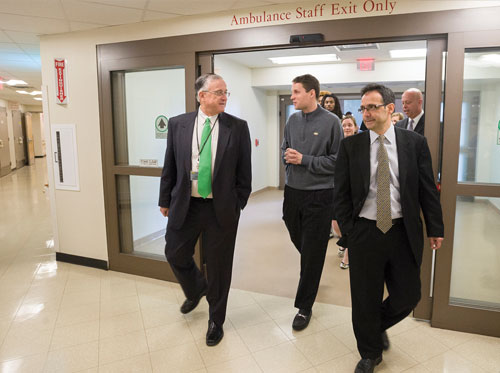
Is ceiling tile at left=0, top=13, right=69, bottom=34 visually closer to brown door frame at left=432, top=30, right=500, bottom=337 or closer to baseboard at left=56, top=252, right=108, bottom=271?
baseboard at left=56, top=252, right=108, bottom=271

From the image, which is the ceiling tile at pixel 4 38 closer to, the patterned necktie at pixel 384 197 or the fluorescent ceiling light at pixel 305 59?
the patterned necktie at pixel 384 197

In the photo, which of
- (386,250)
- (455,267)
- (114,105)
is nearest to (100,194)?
(114,105)

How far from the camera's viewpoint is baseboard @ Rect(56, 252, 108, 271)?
419 cm

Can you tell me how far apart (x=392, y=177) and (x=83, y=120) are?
3.22 meters

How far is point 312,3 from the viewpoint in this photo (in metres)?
2.98

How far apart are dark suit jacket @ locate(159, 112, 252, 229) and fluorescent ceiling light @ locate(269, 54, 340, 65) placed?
15.4 ft

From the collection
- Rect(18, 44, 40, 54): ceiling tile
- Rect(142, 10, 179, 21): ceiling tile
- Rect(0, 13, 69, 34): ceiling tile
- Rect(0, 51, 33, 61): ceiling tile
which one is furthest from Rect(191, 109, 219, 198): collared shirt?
Rect(0, 51, 33, 61): ceiling tile

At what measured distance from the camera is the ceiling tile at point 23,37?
4.07 m

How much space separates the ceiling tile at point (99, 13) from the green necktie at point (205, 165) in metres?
1.46

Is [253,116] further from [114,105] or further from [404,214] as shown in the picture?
[404,214]

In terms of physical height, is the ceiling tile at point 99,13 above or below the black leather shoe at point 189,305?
above

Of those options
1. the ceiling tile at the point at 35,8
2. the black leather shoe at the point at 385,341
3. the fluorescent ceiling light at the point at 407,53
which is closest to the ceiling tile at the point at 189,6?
the ceiling tile at the point at 35,8

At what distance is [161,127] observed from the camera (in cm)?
379

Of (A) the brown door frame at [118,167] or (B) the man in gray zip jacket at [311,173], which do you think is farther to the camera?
(A) the brown door frame at [118,167]
